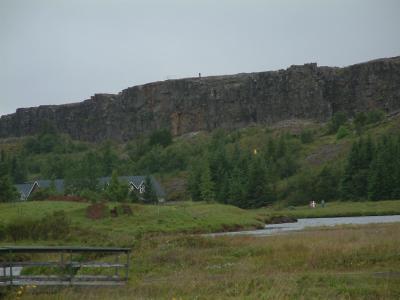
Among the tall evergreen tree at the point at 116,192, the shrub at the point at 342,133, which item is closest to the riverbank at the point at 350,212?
the tall evergreen tree at the point at 116,192

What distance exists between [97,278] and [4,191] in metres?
58.6

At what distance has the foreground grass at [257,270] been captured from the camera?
19594mm

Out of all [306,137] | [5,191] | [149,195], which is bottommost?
Result: [149,195]

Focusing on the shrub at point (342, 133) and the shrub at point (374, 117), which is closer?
the shrub at point (342, 133)

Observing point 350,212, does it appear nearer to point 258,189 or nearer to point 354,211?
point 354,211

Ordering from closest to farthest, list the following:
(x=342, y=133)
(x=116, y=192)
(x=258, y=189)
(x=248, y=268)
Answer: (x=248, y=268), (x=116, y=192), (x=258, y=189), (x=342, y=133)

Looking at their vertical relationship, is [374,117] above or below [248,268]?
above

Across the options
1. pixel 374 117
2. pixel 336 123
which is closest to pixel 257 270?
pixel 374 117

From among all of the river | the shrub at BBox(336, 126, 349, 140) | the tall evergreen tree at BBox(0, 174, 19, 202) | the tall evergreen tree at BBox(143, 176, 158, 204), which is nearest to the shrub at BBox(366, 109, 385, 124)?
the shrub at BBox(336, 126, 349, 140)

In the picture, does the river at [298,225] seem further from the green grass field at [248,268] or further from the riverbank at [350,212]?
the green grass field at [248,268]

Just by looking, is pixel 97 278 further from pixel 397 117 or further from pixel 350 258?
pixel 397 117

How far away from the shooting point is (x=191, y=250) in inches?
1315

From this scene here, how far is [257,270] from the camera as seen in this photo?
84.4 feet

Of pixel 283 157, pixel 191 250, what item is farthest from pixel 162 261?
pixel 283 157
